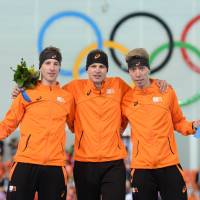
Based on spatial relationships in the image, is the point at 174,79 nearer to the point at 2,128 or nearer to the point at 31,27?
the point at 31,27

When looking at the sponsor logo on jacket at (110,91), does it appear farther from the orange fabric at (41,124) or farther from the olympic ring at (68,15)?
the olympic ring at (68,15)

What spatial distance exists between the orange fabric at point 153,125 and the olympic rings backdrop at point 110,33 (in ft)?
21.2

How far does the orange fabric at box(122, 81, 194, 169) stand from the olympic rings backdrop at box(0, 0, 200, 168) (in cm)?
647

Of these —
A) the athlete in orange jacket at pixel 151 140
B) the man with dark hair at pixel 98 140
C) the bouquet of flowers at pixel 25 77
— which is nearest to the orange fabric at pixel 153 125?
the athlete in orange jacket at pixel 151 140

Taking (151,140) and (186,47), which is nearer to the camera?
(151,140)

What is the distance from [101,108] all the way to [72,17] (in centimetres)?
697

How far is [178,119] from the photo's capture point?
698 cm

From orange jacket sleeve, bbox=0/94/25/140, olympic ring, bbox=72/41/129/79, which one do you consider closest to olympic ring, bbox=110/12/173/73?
olympic ring, bbox=72/41/129/79

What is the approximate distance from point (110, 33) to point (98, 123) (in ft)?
22.8

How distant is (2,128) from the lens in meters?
6.61

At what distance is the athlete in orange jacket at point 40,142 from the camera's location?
21.0ft

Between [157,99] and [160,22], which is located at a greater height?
[160,22]

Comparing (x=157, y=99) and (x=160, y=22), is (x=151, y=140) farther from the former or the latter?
(x=160, y=22)

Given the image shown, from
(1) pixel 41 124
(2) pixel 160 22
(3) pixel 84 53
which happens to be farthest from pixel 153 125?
(2) pixel 160 22
